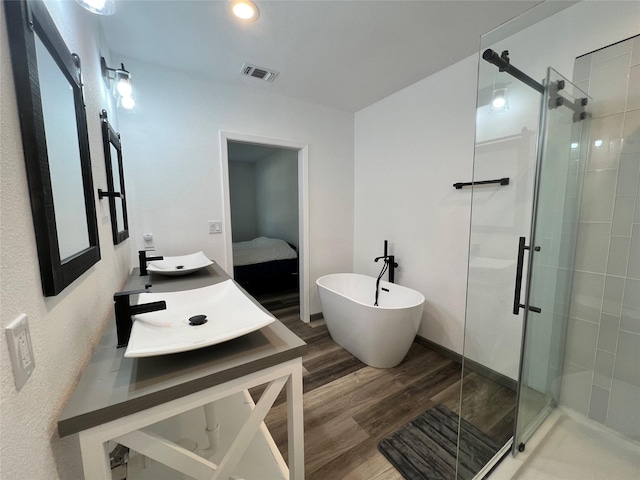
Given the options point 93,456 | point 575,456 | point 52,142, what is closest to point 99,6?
point 52,142

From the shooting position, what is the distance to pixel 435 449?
4.72 ft

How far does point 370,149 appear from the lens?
2.93m

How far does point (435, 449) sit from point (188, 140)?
2.86 meters

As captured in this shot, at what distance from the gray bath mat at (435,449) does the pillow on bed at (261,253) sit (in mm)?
2802

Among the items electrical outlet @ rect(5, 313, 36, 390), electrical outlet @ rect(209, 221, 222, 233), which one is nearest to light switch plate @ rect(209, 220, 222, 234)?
electrical outlet @ rect(209, 221, 222, 233)

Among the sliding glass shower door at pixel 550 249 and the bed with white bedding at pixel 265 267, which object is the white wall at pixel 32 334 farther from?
the bed with white bedding at pixel 265 267

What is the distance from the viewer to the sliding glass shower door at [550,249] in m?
1.50

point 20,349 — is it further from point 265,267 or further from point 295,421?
point 265,267

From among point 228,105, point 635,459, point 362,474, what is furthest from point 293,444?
point 228,105

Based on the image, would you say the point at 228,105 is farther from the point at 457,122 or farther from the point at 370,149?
the point at 457,122

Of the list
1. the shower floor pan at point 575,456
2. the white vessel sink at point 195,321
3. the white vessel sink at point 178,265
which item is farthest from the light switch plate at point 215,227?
the shower floor pan at point 575,456

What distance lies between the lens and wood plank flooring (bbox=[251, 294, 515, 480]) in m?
1.38

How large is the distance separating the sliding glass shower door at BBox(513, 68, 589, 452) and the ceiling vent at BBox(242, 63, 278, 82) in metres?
1.96

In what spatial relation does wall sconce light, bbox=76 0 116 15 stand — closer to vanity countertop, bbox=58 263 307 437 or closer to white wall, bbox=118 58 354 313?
vanity countertop, bbox=58 263 307 437
